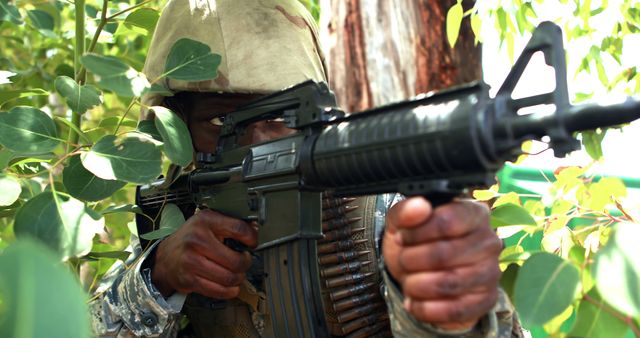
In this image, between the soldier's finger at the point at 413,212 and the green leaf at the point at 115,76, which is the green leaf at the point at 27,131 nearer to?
the green leaf at the point at 115,76

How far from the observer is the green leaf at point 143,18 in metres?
1.72

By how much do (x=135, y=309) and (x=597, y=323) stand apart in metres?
1.06

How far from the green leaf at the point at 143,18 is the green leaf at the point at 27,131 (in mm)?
→ 516

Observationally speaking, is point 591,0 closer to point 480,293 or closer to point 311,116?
point 311,116

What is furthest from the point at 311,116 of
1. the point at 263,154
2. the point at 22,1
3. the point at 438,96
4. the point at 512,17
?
the point at 22,1

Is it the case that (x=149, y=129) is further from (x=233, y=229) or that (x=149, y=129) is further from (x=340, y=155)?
(x=340, y=155)

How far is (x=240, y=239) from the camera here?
149 centimetres

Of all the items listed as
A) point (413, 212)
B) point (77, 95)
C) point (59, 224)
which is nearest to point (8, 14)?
point (77, 95)

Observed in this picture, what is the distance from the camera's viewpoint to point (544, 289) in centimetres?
90

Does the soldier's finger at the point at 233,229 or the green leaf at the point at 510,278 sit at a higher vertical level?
the soldier's finger at the point at 233,229

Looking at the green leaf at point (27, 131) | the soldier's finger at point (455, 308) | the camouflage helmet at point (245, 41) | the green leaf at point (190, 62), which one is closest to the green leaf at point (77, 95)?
the green leaf at point (27, 131)

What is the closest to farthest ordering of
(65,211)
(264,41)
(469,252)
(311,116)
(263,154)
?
1. (469,252)
2. (65,211)
3. (311,116)
4. (263,154)
5. (264,41)

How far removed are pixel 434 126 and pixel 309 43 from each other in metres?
0.87

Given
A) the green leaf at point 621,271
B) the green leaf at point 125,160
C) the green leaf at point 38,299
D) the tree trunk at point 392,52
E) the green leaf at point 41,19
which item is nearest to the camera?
the green leaf at point 38,299
